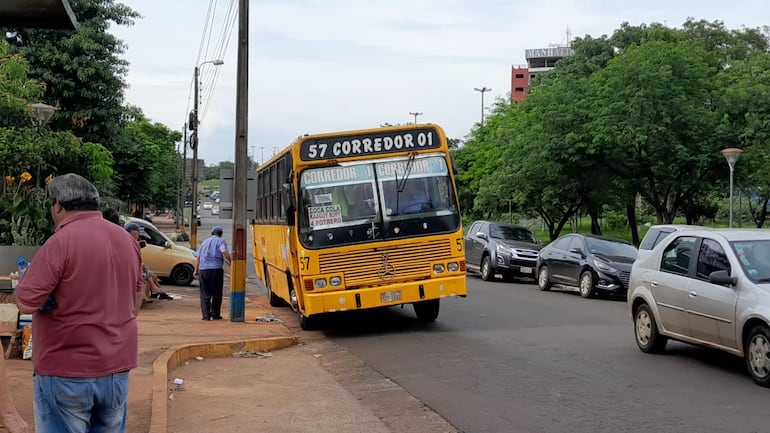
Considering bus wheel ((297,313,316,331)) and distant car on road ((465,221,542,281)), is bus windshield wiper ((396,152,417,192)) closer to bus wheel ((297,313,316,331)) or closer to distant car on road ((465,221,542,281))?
bus wheel ((297,313,316,331))

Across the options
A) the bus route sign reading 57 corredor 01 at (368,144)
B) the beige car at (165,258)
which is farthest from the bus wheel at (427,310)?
the beige car at (165,258)

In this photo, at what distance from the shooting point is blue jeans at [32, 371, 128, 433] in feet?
14.0

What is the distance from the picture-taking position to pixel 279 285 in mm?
16578

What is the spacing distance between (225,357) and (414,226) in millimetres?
3536

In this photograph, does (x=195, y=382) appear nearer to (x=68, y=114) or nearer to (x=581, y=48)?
(x=68, y=114)

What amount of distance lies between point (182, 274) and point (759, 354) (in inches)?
712

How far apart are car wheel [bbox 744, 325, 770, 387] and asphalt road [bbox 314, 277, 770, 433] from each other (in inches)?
6.2

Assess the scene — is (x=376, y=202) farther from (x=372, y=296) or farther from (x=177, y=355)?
(x=177, y=355)

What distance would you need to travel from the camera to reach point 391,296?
13.0 meters

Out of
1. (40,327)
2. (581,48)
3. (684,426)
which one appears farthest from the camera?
(581,48)

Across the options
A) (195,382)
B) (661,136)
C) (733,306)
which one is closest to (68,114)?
(661,136)

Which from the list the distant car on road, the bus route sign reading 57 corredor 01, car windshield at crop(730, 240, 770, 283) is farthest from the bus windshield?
the distant car on road

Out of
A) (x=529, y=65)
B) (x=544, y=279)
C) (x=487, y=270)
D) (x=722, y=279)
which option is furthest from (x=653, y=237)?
(x=529, y=65)

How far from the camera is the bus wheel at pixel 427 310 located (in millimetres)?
14688
